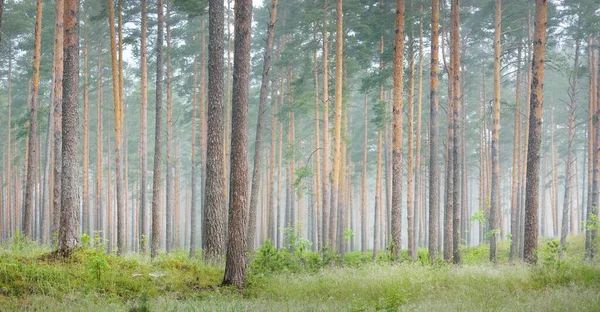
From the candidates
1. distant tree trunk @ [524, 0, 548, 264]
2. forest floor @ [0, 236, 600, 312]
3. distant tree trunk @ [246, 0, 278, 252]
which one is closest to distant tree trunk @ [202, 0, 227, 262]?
forest floor @ [0, 236, 600, 312]

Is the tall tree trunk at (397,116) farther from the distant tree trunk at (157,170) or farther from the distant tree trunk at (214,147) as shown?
the distant tree trunk at (157,170)

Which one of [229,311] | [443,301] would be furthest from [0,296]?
[443,301]

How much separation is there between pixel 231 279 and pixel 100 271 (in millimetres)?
2755

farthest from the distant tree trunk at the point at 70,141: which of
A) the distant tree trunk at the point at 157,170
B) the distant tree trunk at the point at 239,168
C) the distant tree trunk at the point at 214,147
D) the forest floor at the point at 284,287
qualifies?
the distant tree trunk at the point at 157,170

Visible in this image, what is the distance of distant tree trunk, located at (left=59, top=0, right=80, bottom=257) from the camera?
11617mm

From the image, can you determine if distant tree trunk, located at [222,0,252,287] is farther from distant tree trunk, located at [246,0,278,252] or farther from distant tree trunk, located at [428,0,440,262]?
distant tree trunk, located at [428,0,440,262]

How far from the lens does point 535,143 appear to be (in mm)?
12922

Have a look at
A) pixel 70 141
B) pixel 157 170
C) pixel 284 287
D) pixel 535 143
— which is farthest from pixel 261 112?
pixel 535 143

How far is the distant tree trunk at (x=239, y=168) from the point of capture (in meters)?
10.7

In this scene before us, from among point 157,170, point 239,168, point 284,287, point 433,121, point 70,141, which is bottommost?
point 284,287

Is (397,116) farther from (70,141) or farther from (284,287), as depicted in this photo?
(70,141)

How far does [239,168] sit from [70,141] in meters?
4.49

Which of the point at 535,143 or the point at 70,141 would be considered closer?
the point at 70,141

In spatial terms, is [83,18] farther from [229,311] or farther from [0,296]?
[229,311]
